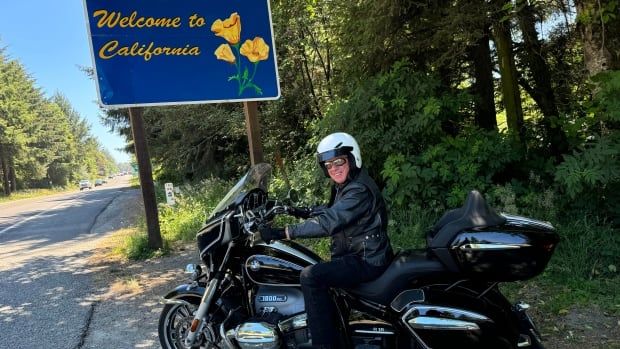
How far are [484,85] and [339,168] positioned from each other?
592 cm

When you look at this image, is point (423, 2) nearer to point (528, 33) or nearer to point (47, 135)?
point (528, 33)

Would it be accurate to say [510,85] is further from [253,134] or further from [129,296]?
[129,296]

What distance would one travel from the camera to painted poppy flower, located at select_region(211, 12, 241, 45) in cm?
695

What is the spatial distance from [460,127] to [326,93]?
17.0 ft

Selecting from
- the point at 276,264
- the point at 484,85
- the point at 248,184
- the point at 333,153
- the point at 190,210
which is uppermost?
the point at 484,85

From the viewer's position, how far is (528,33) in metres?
7.50

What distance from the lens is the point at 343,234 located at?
10.6 ft

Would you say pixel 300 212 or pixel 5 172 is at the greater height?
pixel 5 172

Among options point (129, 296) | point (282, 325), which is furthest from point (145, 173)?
point (282, 325)

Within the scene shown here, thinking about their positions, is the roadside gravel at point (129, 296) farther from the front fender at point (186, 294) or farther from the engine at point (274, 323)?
the engine at point (274, 323)

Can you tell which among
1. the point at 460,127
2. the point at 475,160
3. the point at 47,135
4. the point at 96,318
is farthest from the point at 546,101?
the point at 47,135

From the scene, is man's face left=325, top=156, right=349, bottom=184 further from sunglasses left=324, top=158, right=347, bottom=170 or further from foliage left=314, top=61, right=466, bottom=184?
foliage left=314, top=61, right=466, bottom=184

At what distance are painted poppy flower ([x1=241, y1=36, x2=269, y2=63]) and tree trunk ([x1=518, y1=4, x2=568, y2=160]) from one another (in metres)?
3.71

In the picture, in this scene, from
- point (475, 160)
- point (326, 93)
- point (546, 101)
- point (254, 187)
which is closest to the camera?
point (254, 187)
